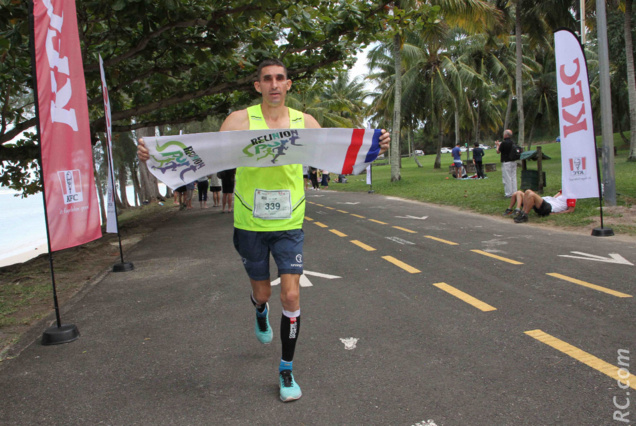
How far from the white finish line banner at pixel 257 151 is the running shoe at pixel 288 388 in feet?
4.72

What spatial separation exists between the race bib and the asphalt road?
1.16 metres

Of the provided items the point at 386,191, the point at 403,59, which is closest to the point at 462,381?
the point at 386,191

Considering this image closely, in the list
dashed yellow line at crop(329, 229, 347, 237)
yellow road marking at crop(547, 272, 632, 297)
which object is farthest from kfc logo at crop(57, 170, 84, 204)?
dashed yellow line at crop(329, 229, 347, 237)

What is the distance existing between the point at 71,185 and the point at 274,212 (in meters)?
2.61

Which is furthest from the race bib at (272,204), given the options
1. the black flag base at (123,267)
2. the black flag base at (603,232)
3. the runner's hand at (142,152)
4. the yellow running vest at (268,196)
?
the black flag base at (603,232)

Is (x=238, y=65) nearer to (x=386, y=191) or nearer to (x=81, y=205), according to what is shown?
(x=81, y=205)

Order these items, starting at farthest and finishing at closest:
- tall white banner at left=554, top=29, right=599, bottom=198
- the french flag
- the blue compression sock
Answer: tall white banner at left=554, top=29, right=599, bottom=198
the french flag
the blue compression sock

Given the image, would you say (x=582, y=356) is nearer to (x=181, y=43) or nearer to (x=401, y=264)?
(x=401, y=264)

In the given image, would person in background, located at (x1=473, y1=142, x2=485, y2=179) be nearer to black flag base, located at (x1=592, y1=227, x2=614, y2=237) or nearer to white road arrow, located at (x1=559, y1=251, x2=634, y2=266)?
black flag base, located at (x1=592, y1=227, x2=614, y2=237)

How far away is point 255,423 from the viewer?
9.43ft

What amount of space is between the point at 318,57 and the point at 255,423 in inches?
446

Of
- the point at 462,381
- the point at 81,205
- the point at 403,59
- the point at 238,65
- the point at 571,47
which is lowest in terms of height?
the point at 462,381

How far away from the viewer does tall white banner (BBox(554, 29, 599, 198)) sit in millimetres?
8766

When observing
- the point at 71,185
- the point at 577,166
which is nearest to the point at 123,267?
the point at 71,185
